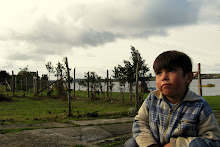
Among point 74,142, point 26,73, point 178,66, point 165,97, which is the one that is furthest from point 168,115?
point 26,73

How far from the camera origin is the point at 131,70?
35.7 feet

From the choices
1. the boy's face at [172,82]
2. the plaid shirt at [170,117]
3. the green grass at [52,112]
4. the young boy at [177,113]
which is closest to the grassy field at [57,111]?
the green grass at [52,112]

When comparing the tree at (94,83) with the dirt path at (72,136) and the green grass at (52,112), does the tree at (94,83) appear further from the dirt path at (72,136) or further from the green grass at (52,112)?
the dirt path at (72,136)

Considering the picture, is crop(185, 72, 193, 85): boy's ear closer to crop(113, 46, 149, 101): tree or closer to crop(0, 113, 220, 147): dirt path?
crop(0, 113, 220, 147): dirt path

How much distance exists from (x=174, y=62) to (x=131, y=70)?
912cm

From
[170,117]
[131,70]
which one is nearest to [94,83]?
[131,70]

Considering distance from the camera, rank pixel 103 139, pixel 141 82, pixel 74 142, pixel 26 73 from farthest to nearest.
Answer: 1. pixel 26 73
2. pixel 141 82
3. pixel 103 139
4. pixel 74 142

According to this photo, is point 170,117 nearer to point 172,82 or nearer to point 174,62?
point 172,82

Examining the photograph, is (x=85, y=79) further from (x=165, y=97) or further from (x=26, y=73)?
(x=26, y=73)

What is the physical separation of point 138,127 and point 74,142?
1.95 metres

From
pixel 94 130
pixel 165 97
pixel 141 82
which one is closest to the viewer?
pixel 165 97

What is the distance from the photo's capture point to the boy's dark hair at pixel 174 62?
1.79 meters

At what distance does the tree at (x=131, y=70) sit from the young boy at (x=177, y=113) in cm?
825

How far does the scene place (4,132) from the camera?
4.18m
